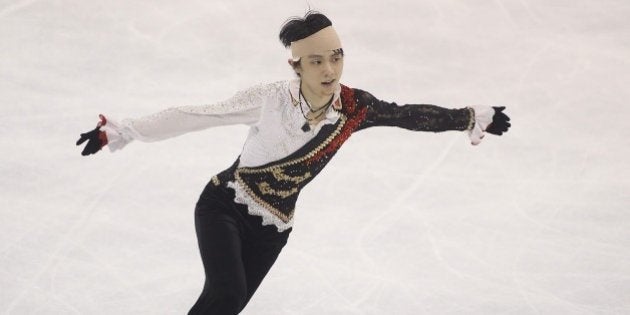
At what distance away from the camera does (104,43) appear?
22.3 ft

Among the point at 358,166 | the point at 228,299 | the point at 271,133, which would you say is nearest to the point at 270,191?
the point at 271,133

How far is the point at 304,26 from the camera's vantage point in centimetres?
341

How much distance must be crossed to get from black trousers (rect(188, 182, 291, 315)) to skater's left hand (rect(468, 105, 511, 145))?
79 centimetres

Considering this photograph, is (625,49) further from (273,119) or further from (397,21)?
(273,119)

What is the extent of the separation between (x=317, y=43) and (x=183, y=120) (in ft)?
1.72

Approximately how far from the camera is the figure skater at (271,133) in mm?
3342

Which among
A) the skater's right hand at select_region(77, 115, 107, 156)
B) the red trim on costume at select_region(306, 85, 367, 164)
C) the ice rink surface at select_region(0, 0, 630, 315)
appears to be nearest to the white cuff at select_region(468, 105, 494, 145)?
the red trim on costume at select_region(306, 85, 367, 164)

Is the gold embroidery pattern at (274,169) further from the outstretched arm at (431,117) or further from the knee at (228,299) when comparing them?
the knee at (228,299)

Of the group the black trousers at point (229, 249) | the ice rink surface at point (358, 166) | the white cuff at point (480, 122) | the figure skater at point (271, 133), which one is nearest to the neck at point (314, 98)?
the figure skater at point (271, 133)

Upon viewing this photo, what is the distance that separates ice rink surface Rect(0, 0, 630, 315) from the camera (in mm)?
4504

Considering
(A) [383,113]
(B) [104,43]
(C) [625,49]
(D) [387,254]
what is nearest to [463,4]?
(C) [625,49]

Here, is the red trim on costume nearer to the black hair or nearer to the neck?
the neck

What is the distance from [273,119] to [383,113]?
408 mm

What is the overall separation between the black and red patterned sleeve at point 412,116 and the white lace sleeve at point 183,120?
377mm
